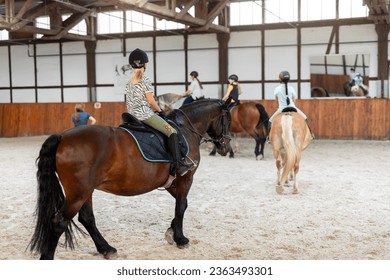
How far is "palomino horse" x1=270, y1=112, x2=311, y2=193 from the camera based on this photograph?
21.0ft

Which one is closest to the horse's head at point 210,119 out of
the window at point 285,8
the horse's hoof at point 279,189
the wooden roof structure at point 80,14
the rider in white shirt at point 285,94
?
the horse's hoof at point 279,189

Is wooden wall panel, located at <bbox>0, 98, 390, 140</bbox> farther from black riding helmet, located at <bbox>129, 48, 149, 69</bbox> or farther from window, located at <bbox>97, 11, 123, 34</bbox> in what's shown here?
black riding helmet, located at <bbox>129, 48, 149, 69</bbox>

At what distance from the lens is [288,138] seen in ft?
21.1

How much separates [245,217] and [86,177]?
2.38 m

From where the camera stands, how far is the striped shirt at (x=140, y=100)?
160 inches

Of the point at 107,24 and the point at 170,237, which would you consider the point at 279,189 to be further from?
the point at 107,24

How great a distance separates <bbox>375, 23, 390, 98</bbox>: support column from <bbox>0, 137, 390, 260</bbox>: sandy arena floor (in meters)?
5.92

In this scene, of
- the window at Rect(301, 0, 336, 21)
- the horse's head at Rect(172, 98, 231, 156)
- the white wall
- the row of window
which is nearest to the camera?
the horse's head at Rect(172, 98, 231, 156)

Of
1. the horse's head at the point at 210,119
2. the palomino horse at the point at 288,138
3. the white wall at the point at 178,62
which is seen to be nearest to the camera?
the horse's head at the point at 210,119

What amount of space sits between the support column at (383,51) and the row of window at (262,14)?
713 mm

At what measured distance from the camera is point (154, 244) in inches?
172

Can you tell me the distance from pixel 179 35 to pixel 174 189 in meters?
12.6

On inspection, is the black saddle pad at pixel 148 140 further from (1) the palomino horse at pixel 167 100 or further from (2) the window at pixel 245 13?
(2) the window at pixel 245 13

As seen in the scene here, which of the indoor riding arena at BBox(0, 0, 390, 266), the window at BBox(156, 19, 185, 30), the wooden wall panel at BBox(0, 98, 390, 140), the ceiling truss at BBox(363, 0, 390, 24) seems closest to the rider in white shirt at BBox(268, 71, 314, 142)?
the indoor riding arena at BBox(0, 0, 390, 266)
